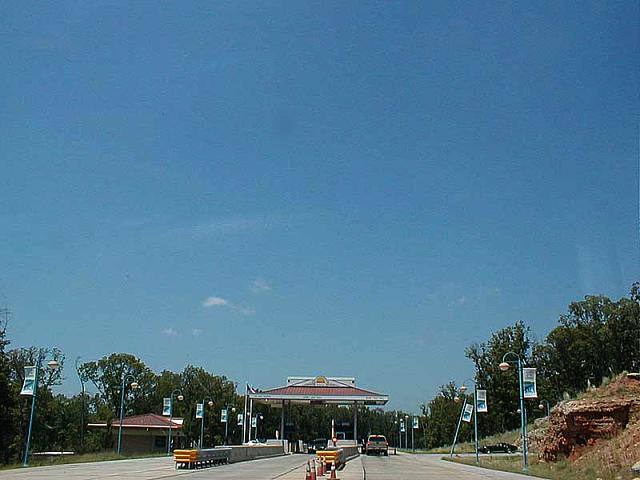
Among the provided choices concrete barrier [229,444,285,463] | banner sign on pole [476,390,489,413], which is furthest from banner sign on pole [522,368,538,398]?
concrete barrier [229,444,285,463]

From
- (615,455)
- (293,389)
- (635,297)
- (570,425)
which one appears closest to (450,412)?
(293,389)

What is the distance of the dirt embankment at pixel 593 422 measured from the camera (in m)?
32.9

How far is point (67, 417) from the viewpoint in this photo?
245ft

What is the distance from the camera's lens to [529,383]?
1348 inches

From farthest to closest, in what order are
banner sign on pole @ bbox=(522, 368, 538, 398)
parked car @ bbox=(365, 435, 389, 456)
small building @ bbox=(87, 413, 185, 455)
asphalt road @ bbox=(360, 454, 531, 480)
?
small building @ bbox=(87, 413, 185, 455), parked car @ bbox=(365, 435, 389, 456), banner sign on pole @ bbox=(522, 368, 538, 398), asphalt road @ bbox=(360, 454, 531, 480)

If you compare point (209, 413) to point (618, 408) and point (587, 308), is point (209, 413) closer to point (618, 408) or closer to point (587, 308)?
point (587, 308)

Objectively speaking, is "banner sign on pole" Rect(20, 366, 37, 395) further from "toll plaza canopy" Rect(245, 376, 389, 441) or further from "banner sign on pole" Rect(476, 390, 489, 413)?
"toll plaza canopy" Rect(245, 376, 389, 441)

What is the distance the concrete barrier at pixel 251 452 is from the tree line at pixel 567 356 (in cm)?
1803

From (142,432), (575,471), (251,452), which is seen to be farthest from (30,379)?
(142,432)

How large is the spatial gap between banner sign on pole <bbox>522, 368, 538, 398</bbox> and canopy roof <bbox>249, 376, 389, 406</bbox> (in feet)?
136

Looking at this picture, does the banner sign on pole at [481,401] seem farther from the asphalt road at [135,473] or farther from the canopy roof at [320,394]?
the canopy roof at [320,394]

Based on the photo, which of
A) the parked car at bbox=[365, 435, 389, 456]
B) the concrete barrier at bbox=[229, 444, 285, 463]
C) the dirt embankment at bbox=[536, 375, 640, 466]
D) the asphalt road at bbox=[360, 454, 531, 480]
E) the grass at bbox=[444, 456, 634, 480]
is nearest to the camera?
the grass at bbox=[444, 456, 634, 480]

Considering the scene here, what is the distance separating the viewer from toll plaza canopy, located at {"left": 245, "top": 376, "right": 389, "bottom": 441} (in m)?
75.0

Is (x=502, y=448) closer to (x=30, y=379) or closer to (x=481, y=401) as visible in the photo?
(x=481, y=401)
